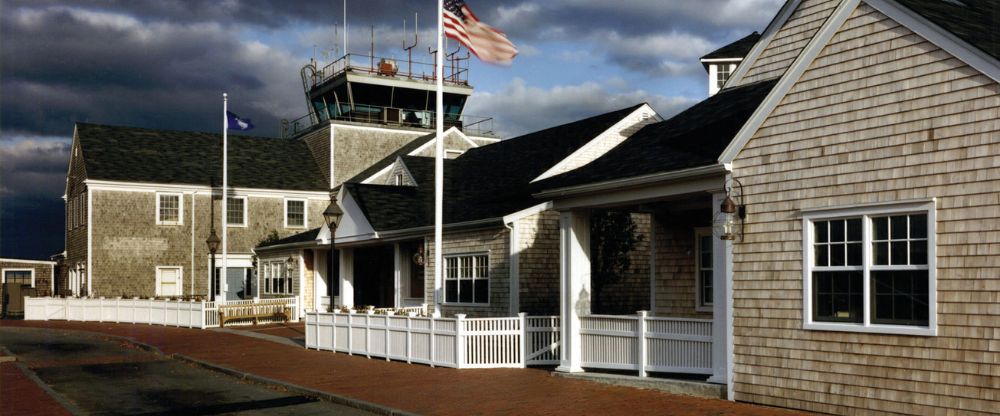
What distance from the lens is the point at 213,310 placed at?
107 ft

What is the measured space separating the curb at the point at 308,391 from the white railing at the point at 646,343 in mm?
4286

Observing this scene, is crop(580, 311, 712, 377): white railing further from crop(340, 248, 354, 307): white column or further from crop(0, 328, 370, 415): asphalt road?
crop(340, 248, 354, 307): white column

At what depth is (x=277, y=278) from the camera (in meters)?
37.7

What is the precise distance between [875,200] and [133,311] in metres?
30.9

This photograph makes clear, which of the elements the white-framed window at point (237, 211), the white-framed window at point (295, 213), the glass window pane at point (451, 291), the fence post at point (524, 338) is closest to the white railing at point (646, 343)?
the fence post at point (524, 338)

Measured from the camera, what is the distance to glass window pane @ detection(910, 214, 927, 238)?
10.8 m

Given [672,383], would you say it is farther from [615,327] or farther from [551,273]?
[551,273]

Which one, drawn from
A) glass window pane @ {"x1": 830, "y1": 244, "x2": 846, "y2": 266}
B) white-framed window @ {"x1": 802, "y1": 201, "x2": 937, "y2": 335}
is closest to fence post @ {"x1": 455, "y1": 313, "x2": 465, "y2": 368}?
white-framed window @ {"x1": 802, "y1": 201, "x2": 937, "y2": 335}

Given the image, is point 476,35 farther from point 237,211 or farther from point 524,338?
point 237,211

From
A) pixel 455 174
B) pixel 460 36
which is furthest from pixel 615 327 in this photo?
pixel 455 174

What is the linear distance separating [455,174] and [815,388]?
20113 mm

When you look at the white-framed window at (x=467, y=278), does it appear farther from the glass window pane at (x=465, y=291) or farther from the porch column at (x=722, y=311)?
the porch column at (x=722, y=311)

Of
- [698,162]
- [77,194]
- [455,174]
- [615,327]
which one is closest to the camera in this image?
[698,162]

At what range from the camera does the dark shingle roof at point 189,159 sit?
4275cm
